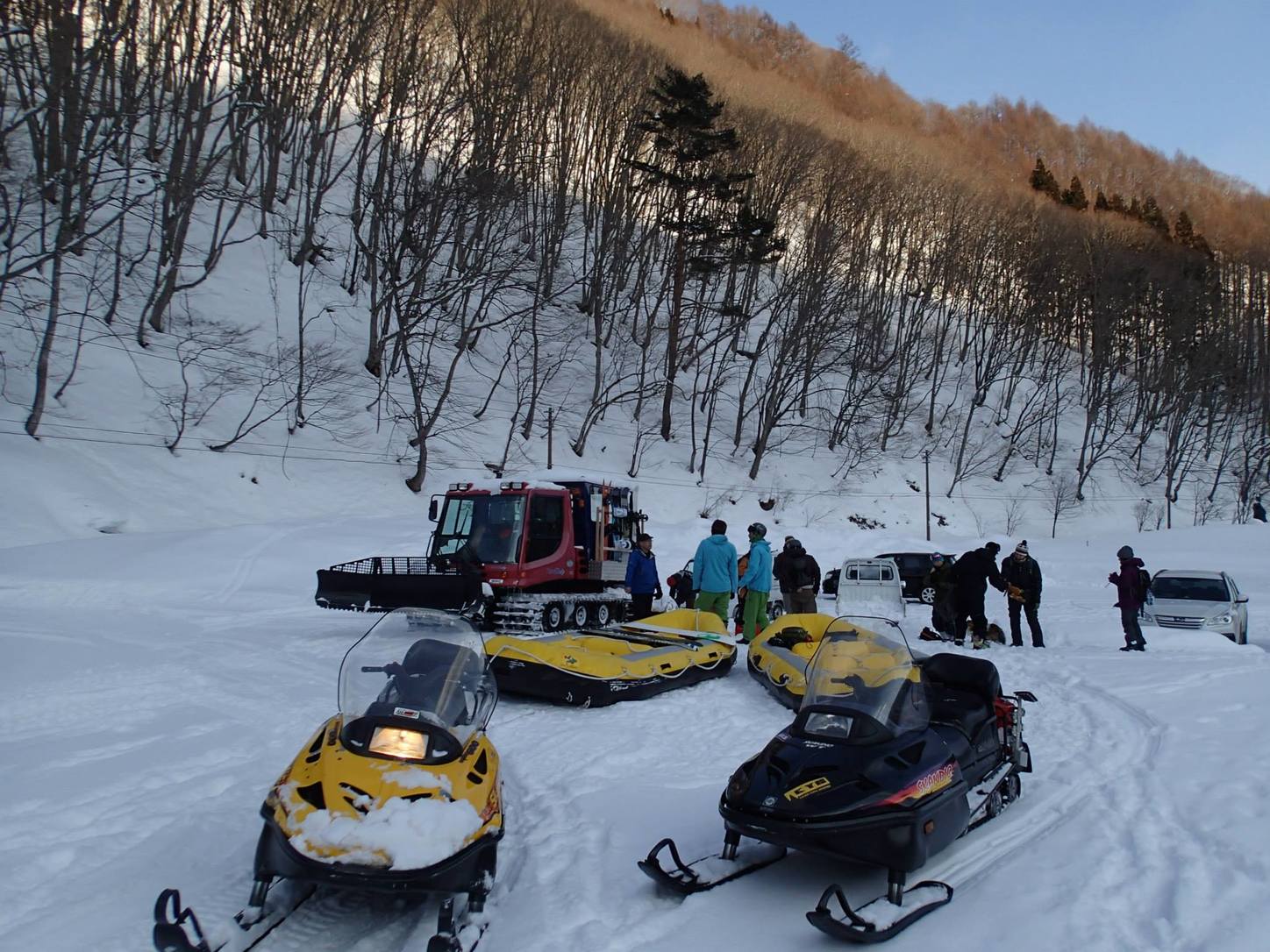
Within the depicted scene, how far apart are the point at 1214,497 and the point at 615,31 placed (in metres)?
35.5

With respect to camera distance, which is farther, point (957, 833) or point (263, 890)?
point (957, 833)

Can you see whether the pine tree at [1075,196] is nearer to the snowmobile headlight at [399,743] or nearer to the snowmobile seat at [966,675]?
the snowmobile seat at [966,675]

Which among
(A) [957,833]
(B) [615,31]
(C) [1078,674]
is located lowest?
(C) [1078,674]

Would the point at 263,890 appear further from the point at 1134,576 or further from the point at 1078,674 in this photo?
the point at 1134,576

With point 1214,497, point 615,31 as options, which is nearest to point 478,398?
point 615,31

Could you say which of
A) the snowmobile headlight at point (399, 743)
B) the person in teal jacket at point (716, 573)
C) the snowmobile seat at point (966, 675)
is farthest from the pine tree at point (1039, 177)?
the snowmobile headlight at point (399, 743)

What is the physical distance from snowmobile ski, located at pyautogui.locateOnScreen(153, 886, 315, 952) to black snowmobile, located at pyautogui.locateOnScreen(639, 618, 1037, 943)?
1742 millimetres

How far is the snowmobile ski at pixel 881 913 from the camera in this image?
13.1 ft

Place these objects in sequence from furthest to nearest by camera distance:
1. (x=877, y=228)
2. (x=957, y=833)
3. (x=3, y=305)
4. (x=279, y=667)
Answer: (x=877, y=228), (x=3, y=305), (x=279, y=667), (x=957, y=833)

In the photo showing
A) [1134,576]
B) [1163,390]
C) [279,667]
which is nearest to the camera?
[279,667]

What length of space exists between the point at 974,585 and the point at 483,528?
23.8ft

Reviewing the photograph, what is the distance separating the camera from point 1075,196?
5275 centimetres

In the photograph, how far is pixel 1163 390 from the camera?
1914 inches

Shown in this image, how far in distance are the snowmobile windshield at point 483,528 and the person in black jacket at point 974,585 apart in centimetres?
649
